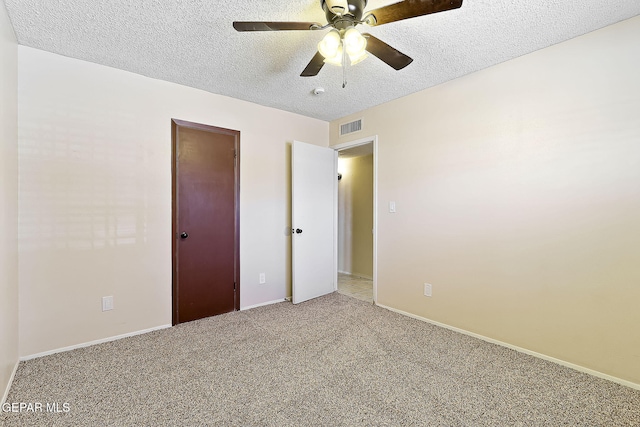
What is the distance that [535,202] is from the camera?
7.51 ft

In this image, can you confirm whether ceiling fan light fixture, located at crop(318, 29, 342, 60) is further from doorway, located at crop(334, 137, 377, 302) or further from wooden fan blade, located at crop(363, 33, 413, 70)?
doorway, located at crop(334, 137, 377, 302)

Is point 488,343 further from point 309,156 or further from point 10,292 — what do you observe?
point 10,292

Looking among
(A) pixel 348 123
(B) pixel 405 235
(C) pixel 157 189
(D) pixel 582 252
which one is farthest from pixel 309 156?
(D) pixel 582 252

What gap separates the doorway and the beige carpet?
225 cm

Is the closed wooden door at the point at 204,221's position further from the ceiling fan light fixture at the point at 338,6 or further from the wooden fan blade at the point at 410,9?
the wooden fan blade at the point at 410,9

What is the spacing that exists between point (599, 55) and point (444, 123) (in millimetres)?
1132

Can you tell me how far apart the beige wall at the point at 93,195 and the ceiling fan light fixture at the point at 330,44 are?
1837 millimetres

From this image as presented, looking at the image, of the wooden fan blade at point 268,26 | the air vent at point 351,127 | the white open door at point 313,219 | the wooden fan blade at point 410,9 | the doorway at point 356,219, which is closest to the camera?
the wooden fan blade at point 410,9

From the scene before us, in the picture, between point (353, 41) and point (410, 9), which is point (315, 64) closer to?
point (353, 41)

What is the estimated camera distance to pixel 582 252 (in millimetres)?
2078

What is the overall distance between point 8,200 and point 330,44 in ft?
7.56

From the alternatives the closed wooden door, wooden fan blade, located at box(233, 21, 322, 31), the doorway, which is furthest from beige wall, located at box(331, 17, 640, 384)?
the closed wooden door

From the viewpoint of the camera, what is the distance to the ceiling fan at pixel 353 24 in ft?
4.72

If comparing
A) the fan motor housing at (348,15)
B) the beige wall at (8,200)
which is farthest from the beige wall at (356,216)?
the beige wall at (8,200)
